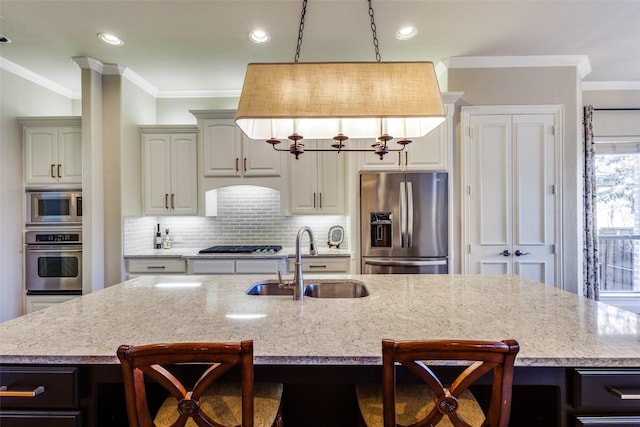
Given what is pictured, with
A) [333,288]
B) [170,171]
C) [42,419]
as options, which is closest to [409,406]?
[333,288]

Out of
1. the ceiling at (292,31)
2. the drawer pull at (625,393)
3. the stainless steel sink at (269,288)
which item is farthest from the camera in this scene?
the ceiling at (292,31)

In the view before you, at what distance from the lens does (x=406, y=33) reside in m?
2.58

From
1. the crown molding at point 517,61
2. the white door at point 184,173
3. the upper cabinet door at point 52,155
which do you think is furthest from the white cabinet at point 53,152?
the crown molding at point 517,61

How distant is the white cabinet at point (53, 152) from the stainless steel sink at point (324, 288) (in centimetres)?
259

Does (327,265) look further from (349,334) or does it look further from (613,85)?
(613,85)

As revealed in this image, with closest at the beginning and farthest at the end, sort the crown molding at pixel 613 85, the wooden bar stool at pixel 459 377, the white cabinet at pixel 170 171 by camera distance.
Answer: the wooden bar stool at pixel 459 377
the white cabinet at pixel 170 171
the crown molding at pixel 613 85

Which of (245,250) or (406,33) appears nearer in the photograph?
(406,33)

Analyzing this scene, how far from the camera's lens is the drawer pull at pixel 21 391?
973 mm

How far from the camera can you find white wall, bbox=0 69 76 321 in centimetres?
306

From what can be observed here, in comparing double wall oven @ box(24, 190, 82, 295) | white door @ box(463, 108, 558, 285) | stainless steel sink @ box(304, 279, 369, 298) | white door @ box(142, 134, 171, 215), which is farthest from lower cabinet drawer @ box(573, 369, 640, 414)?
double wall oven @ box(24, 190, 82, 295)

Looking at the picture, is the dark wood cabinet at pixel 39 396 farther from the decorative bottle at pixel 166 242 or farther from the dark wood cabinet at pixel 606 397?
the decorative bottle at pixel 166 242

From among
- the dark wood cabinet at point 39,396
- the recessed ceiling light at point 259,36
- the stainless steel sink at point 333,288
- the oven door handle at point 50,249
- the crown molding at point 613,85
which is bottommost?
the dark wood cabinet at point 39,396

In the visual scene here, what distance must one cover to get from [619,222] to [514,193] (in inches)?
75.6

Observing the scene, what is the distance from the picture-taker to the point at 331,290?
196 centimetres
